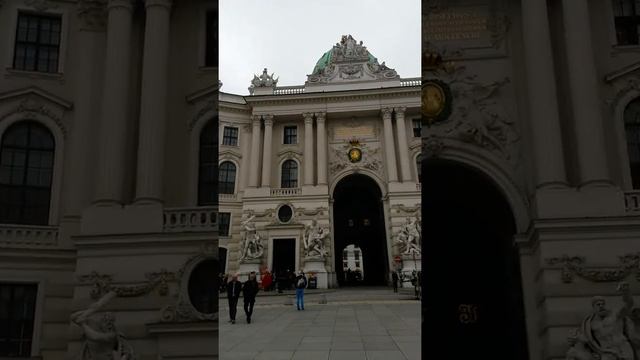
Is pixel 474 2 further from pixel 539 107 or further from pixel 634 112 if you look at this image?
pixel 634 112

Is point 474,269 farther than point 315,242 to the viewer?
Yes

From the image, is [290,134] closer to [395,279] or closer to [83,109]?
[395,279]

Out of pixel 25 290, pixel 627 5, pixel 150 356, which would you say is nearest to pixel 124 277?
pixel 150 356

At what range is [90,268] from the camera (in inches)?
189

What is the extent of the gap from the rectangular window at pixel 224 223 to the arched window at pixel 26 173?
3.77 meters

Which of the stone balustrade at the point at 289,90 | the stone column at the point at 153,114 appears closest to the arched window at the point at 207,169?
the stone column at the point at 153,114

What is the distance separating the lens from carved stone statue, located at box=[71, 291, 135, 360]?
4.25 m

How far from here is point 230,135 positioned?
3023 mm

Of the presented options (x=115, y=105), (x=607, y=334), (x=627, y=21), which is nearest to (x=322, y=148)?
(x=607, y=334)

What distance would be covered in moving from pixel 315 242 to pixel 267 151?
0.51 metres

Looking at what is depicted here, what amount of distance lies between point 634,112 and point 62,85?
6030 mm

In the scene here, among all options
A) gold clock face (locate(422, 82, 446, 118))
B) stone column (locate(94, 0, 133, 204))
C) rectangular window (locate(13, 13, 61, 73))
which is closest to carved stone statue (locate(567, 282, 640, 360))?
gold clock face (locate(422, 82, 446, 118))

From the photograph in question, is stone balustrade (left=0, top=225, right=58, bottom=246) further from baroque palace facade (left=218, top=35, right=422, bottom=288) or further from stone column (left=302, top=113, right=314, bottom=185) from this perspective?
stone column (left=302, top=113, right=314, bottom=185)

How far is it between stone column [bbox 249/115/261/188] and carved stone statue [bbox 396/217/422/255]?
→ 0.78m
